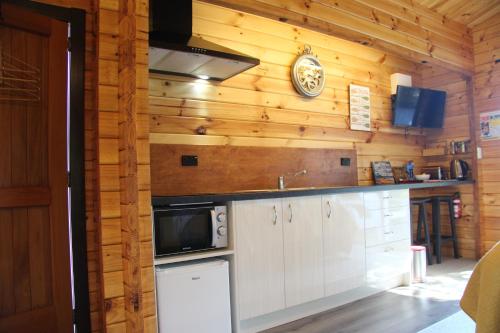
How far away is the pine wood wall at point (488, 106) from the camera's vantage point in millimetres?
4418

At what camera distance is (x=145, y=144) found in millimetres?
1942

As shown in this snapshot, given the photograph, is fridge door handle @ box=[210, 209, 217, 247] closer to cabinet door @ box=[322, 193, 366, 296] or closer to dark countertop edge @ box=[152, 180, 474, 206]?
dark countertop edge @ box=[152, 180, 474, 206]

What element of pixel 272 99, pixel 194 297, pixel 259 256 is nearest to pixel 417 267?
pixel 259 256

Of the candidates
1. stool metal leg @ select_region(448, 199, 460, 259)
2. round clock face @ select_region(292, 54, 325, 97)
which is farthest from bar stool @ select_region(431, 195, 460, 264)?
round clock face @ select_region(292, 54, 325, 97)

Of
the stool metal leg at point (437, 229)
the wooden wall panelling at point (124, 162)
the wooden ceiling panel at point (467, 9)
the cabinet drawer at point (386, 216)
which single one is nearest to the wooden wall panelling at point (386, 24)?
the wooden ceiling panel at point (467, 9)

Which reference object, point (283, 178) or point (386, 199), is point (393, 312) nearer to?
point (386, 199)

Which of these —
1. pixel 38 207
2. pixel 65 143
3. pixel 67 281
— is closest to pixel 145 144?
pixel 65 143

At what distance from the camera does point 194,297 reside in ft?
7.40

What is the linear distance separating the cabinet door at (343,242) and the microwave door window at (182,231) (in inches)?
39.9

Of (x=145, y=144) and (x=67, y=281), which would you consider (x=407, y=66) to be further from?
(x=67, y=281)

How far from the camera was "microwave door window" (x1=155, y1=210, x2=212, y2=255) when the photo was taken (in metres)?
2.28

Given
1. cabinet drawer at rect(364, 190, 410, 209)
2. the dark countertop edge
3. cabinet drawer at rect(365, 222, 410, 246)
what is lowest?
cabinet drawer at rect(365, 222, 410, 246)

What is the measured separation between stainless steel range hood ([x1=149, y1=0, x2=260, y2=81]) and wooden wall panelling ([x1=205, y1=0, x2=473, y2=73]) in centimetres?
29

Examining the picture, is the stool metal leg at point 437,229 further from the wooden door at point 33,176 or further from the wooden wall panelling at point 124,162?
the wooden door at point 33,176
